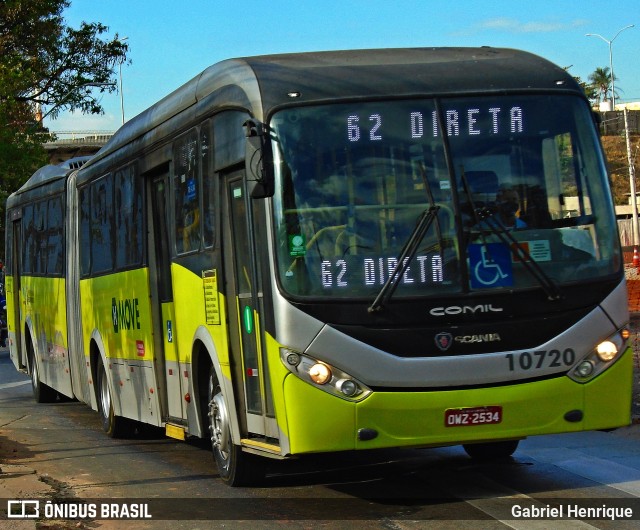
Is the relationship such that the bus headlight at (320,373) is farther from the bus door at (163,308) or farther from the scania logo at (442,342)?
the bus door at (163,308)

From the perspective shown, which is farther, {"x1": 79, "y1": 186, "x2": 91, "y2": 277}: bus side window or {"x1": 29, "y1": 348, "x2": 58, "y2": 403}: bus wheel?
{"x1": 29, "y1": 348, "x2": 58, "y2": 403}: bus wheel

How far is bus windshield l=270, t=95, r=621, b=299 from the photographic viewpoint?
8.46 m

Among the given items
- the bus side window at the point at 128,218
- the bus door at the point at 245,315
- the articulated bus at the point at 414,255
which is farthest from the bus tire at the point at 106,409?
the bus door at the point at 245,315

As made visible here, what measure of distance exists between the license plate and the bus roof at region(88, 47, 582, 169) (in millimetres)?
2205

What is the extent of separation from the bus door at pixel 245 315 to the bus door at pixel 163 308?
6.23 feet

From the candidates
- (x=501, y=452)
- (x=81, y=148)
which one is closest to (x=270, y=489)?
(x=501, y=452)

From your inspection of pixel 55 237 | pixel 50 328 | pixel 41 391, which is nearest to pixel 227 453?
pixel 55 237

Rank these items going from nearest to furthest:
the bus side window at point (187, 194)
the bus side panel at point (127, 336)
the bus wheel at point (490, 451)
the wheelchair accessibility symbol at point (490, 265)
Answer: the wheelchair accessibility symbol at point (490, 265), the bus side window at point (187, 194), the bus wheel at point (490, 451), the bus side panel at point (127, 336)

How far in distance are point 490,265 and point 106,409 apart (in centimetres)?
752

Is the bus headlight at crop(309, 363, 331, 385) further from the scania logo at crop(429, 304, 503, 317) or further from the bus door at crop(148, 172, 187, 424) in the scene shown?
the bus door at crop(148, 172, 187, 424)

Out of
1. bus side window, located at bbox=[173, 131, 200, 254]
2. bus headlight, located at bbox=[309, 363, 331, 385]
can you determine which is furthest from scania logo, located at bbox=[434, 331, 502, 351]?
bus side window, located at bbox=[173, 131, 200, 254]

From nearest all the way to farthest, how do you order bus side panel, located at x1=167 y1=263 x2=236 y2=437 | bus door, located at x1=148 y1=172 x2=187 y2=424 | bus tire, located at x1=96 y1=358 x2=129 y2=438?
bus side panel, located at x1=167 y1=263 x2=236 y2=437 < bus door, located at x1=148 y1=172 x2=187 y2=424 < bus tire, located at x1=96 y1=358 x2=129 y2=438

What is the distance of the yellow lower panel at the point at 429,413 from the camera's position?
8258 mm

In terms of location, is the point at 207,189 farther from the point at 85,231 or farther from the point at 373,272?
the point at 85,231
